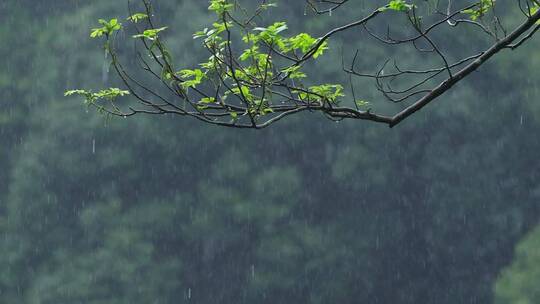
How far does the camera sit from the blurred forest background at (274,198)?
10.6 meters

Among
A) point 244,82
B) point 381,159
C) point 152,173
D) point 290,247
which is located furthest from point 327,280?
point 244,82

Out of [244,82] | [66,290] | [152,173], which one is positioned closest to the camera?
[244,82]

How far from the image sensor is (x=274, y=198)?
10820 mm

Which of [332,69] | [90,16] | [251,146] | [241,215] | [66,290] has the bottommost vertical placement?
[66,290]

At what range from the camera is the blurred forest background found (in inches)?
416

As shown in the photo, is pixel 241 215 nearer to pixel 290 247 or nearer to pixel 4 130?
pixel 290 247

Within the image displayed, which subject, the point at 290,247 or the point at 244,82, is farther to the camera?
the point at 290,247

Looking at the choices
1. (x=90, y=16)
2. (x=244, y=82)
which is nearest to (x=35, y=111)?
(x=90, y=16)

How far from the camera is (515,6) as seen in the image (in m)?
11.1

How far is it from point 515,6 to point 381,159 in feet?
7.52

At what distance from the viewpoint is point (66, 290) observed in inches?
408

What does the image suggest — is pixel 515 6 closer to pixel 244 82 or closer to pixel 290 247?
pixel 290 247

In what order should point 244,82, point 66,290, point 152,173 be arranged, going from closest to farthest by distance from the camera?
point 244,82, point 66,290, point 152,173

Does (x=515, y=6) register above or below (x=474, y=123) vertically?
above
